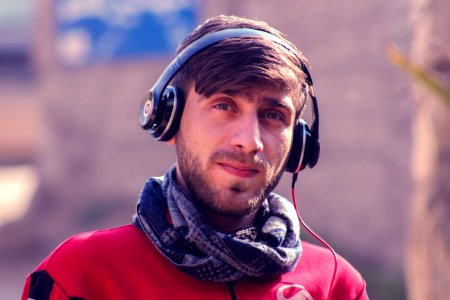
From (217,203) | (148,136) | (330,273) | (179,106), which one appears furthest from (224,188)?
(148,136)

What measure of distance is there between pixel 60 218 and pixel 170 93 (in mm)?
10172

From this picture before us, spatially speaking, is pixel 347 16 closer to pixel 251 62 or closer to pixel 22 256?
pixel 22 256

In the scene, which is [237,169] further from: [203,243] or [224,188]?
[203,243]

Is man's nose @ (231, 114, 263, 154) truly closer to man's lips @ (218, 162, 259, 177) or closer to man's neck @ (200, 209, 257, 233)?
man's lips @ (218, 162, 259, 177)

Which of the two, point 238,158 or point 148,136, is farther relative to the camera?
point 148,136

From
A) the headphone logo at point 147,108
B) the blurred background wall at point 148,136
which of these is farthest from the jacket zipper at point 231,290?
the blurred background wall at point 148,136

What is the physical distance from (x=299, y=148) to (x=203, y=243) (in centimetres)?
46

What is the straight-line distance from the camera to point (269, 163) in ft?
7.93

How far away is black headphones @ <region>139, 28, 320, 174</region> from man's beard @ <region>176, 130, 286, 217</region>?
0.27ft

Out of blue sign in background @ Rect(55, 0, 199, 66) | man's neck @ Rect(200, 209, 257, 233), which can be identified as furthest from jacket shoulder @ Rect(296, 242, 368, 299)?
blue sign in background @ Rect(55, 0, 199, 66)

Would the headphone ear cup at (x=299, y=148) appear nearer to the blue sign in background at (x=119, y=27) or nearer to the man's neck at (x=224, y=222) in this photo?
the man's neck at (x=224, y=222)

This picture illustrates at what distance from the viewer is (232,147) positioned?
2.36 metres

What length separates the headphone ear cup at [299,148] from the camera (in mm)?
2590

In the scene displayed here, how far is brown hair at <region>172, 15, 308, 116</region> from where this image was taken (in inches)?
93.9
